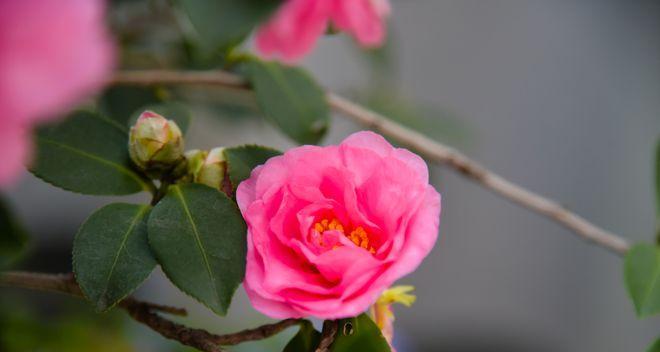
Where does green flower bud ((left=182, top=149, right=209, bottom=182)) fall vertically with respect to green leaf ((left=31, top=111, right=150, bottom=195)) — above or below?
below

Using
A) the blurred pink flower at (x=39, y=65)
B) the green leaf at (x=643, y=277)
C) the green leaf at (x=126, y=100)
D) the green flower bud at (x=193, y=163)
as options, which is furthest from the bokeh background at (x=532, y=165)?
the blurred pink flower at (x=39, y=65)

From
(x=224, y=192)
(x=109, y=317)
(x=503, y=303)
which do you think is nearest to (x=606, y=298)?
(x=503, y=303)

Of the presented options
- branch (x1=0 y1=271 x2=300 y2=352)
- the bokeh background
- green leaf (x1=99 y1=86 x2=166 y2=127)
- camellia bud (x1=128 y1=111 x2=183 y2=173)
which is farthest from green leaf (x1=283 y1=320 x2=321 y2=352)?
the bokeh background

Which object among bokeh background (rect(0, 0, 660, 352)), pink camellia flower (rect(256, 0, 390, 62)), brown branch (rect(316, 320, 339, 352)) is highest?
pink camellia flower (rect(256, 0, 390, 62))

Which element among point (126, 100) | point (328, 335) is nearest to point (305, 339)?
point (328, 335)

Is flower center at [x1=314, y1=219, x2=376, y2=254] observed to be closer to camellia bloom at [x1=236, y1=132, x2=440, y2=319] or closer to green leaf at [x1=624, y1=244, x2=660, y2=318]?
camellia bloom at [x1=236, y1=132, x2=440, y2=319]

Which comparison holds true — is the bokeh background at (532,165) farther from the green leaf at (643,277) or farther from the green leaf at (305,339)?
the green leaf at (305,339)
